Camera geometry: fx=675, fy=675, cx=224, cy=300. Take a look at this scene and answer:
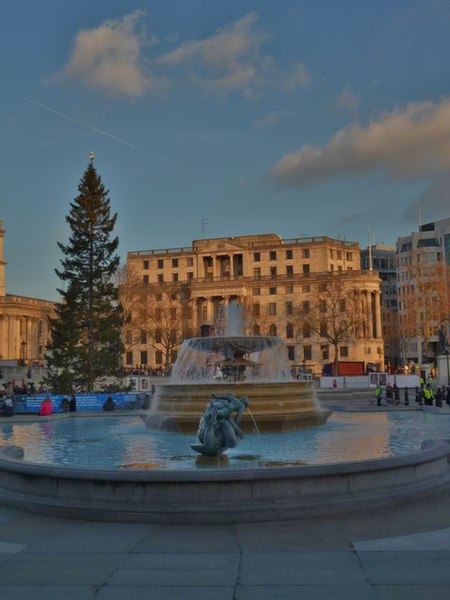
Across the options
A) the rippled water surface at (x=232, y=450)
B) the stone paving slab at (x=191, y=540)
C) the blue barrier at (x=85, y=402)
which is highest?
the blue barrier at (x=85, y=402)

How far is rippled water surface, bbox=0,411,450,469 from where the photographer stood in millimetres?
13391

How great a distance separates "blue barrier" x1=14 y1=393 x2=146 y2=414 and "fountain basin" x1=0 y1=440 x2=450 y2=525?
2548 centimetres

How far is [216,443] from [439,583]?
237 inches

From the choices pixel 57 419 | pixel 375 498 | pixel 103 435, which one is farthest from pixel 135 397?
pixel 375 498

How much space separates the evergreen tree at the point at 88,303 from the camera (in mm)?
44688

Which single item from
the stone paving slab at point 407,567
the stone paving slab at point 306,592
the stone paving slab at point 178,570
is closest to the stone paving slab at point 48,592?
the stone paving slab at point 178,570

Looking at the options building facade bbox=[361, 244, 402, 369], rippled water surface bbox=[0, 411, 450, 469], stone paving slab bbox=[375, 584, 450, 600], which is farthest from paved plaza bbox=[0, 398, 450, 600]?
building facade bbox=[361, 244, 402, 369]

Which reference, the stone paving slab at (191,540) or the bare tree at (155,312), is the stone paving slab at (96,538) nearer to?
the stone paving slab at (191,540)

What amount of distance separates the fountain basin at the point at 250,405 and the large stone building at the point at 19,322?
263 ft

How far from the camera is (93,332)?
46656 millimetres

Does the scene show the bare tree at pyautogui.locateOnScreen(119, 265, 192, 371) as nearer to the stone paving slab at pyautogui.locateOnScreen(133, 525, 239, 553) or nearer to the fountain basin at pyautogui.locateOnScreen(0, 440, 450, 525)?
the fountain basin at pyautogui.locateOnScreen(0, 440, 450, 525)

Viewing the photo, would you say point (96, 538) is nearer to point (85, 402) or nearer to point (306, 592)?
point (306, 592)

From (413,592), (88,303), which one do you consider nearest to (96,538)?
(413,592)

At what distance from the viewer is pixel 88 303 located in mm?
47188
